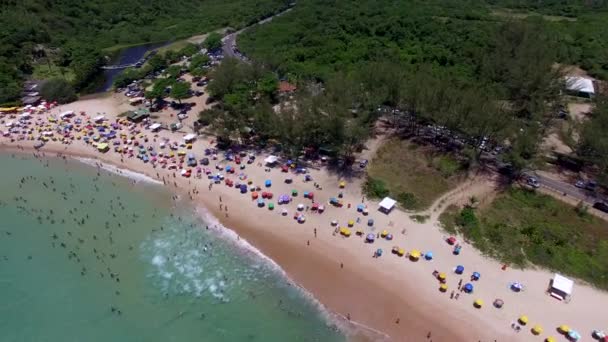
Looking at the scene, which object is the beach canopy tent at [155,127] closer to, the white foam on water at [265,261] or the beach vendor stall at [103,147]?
the beach vendor stall at [103,147]

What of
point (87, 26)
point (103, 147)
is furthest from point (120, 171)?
point (87, 26)

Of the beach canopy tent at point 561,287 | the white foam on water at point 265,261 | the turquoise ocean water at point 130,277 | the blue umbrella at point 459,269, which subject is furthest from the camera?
the blue umbrella at point 459,269

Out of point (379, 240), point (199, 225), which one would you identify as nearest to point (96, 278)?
point (199, 225)

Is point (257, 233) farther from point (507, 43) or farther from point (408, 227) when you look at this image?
point (507, 43)

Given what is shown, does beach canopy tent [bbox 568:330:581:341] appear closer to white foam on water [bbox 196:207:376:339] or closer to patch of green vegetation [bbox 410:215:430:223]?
white foam on water [bbox 196:207:376:339]

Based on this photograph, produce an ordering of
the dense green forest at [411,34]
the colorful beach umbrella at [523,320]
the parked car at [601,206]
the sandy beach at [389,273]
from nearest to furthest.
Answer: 1. the colorful beach umbrella at [523,320]
2. the sandy beach at [389,273]
3. the parked car at [601,206]
4. the dense green forest at [411,34]

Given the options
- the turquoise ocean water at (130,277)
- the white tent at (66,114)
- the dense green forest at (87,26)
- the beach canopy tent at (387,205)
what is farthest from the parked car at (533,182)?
the dense green forest at (87,26)

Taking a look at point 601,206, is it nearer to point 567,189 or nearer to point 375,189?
point 567,189
